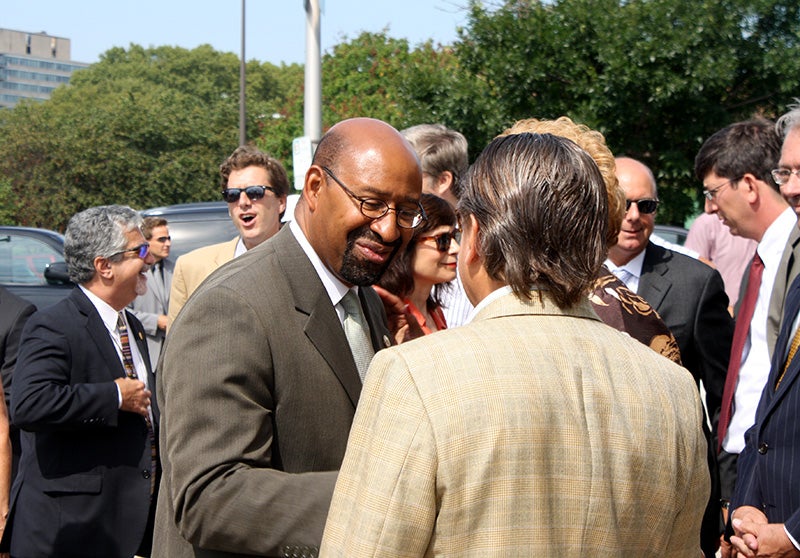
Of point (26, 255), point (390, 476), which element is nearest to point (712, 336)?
point (390, 476)

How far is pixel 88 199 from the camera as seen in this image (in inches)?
1555

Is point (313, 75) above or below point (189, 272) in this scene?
above

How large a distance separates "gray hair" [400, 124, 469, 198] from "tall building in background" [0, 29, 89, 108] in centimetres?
15046

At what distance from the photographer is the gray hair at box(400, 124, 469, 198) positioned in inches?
205

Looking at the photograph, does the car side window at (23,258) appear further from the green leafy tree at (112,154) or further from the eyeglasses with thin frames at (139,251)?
the green leafy tree at (112,154)

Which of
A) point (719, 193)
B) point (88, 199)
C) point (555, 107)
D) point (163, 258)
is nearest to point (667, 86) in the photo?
point (555, 107)

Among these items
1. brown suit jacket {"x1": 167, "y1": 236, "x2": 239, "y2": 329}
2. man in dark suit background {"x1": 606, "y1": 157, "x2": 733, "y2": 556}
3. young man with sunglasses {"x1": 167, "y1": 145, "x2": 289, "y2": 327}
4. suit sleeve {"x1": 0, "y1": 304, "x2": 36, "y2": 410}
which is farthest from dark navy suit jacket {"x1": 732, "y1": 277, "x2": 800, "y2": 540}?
brown suit jacket {"x1": 167, "y1": 236, "x2": 239, "y2": 329}

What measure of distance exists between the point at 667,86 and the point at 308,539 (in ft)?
42.3

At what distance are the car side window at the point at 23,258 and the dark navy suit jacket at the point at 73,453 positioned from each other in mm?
7460

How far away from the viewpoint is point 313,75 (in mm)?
10711

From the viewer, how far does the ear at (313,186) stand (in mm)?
2570

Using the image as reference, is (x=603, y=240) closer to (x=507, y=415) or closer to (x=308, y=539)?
(x=507, y=415)

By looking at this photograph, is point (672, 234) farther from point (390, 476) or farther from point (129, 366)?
point (390, 476)

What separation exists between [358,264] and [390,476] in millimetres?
912
